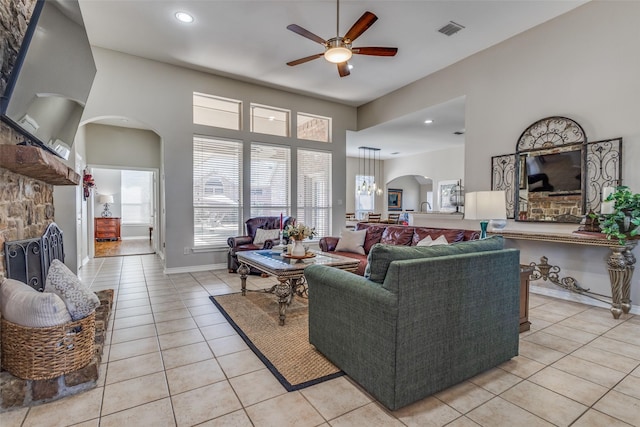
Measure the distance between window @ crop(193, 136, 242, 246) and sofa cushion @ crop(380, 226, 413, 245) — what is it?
272 centimetres

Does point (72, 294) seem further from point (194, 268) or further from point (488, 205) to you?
point (488, 205)

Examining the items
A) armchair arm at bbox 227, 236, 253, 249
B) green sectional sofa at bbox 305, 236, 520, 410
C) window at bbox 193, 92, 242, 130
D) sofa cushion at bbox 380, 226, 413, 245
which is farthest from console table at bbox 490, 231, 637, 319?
window at bbox 193, 92, 242, 130

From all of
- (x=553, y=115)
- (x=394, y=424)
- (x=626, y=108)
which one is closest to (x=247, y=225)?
(x=394, y=424)

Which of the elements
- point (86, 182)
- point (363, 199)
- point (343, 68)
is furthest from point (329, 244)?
point (363, 199)

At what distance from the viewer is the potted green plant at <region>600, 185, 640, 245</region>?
2920 millimetres

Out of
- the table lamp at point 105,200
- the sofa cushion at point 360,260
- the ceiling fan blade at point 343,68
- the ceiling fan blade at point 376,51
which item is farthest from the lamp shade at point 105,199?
the ceiling fan blade at point 376,51

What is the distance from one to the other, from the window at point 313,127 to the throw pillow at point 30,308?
5288mm

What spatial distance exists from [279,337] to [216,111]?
175 inches

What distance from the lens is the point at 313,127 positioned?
6820mm

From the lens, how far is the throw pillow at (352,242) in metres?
4.60

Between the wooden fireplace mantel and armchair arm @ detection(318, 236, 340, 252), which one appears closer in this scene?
the wooden fireplace mantel

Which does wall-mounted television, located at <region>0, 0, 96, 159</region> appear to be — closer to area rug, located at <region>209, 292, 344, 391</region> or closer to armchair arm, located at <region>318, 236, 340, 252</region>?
area rug, located at <region>209, 292, 344, 391</region>

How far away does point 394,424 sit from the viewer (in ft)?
5.23

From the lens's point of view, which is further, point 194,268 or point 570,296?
point 194,268
